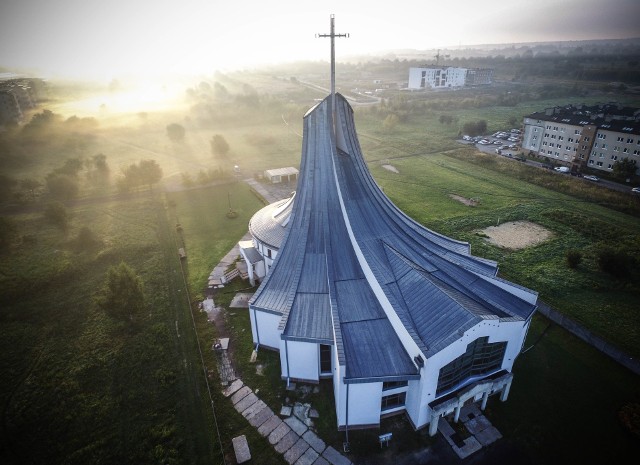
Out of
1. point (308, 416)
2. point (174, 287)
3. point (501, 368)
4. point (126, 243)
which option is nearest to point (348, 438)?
point (308, 416)

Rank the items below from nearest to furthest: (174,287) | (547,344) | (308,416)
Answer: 1. (308,416)
2. (547,344)
3. (174,287)

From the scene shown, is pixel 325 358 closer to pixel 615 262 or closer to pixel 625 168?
pixel 615 262

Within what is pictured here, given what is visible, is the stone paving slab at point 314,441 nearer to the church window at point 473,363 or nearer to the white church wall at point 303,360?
the white church wall at point 303,360

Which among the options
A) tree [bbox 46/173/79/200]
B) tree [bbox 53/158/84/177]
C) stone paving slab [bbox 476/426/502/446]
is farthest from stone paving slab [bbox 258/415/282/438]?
tree [bbox 53/158/84/177]

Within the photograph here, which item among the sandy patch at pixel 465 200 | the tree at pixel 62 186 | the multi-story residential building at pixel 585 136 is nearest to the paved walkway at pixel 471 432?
the sandy patch at pixel 465 200

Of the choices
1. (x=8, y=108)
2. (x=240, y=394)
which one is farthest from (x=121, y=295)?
(x=8, y=108)

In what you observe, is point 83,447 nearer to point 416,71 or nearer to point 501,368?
point 501,368
